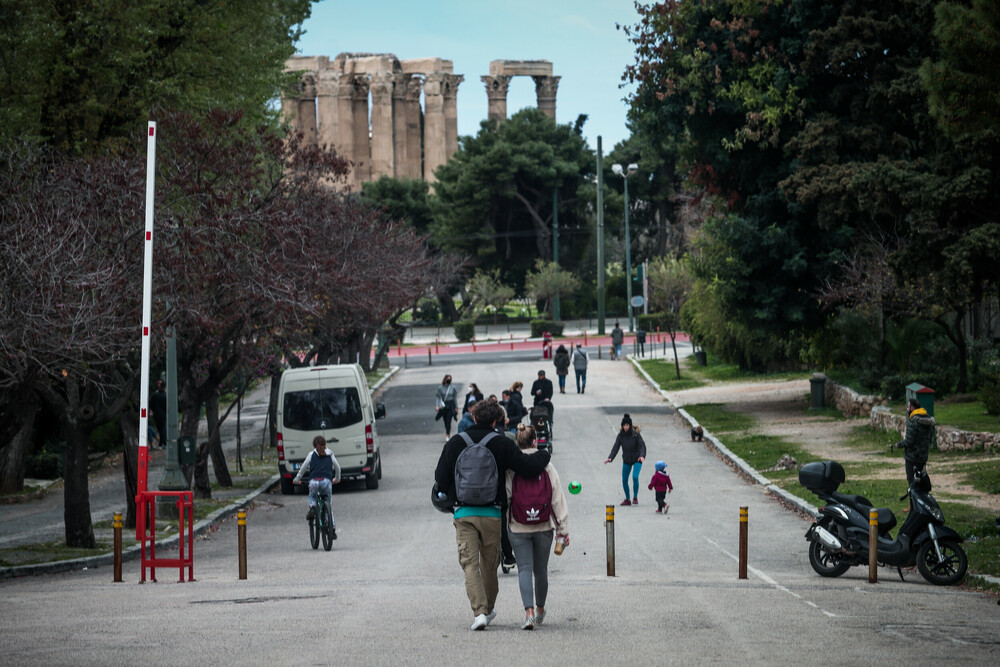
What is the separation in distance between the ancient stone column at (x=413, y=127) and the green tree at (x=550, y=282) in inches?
838

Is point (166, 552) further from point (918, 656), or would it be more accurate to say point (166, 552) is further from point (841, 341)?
point (841, 341)

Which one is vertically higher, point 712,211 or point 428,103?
point 428,103

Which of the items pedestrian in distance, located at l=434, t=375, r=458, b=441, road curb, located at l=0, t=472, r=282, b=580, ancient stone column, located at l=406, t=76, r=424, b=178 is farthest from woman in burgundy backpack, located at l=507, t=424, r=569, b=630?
ancient stone column, located at l=406, t=76, r=424, b=178

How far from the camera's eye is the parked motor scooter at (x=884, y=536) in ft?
41.1

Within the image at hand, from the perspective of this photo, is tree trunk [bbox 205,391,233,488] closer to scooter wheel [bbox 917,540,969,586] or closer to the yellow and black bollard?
the yellow and black bollard

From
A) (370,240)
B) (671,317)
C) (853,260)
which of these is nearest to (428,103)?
(671,317)

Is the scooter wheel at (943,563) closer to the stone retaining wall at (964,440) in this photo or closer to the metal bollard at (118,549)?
the metal bollard at (118,549)

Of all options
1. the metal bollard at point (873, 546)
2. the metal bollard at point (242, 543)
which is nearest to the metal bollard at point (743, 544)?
the metal bollard at point (873, 546)

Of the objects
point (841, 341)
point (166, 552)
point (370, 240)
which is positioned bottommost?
point (166, 552)

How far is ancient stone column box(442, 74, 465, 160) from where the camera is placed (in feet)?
324

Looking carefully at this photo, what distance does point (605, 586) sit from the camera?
12.3 m

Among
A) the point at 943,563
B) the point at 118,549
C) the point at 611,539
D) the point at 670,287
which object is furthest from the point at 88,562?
the point at 670,287

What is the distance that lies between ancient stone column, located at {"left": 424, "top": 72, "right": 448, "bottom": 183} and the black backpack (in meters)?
89.2

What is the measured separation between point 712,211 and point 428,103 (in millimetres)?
65309
